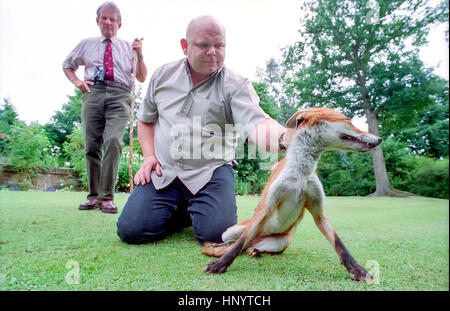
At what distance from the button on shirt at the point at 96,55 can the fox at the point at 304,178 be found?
3.07 ft

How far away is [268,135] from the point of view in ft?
3.32

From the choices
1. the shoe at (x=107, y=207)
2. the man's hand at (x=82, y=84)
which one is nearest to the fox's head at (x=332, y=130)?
the man's hand at (x=82, y=84)

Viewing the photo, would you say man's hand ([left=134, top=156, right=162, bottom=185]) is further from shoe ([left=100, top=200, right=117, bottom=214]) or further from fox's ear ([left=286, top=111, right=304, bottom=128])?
fox's ear ([left=286, top=111, right=304, bottom=128])

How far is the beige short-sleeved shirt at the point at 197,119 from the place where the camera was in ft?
4.17

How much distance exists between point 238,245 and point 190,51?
79 cm

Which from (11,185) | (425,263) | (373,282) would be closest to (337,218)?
(425,263)

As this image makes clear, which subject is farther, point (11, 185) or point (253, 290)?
point (11, 185)

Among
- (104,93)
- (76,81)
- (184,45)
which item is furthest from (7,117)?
(184,45)

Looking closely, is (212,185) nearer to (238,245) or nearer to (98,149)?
(238,245)

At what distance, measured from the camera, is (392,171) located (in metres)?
0.82

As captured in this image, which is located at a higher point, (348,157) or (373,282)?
(348,157)

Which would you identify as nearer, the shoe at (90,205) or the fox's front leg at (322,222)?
the fox's front leg at (322,222)

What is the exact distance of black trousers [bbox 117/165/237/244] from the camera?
1356 mm

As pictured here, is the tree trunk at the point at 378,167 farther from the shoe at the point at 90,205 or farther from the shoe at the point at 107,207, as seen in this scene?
the shoe at the point at 90,205
